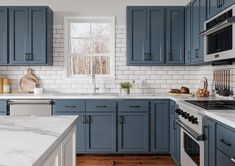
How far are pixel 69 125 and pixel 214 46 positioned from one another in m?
2.09

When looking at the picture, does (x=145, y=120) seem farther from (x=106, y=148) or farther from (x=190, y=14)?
(x=190, y=14)

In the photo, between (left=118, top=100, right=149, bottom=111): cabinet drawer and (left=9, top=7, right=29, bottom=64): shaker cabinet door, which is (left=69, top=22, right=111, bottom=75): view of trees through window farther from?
(left=118, top=100, right=149, bottom=111): cabinet drawer

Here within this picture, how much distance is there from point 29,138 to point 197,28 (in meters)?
3.09

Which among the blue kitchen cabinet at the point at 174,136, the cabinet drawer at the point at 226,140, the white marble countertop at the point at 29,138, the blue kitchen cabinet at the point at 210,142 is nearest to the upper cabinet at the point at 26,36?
the blue kitchen cabinet at the point at 174,136

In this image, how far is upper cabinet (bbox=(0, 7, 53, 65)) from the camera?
15.2 feet

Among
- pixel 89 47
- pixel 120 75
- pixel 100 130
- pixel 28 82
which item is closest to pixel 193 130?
pixel 100 130

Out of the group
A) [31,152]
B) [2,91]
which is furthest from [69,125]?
[2,91]

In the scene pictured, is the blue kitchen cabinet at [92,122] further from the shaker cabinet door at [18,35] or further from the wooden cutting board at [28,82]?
the shaker cabinet door at [18,35]

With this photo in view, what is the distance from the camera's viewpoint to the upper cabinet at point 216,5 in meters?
2.92

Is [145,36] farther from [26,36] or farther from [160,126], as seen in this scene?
[26,36]

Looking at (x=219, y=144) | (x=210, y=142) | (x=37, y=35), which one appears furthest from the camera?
(x=37, y=35)

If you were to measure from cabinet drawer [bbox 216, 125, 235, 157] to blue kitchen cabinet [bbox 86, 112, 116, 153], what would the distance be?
2.33 meters

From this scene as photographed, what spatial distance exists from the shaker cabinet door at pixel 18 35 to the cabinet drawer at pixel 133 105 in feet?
5.48

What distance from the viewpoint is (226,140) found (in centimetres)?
202
